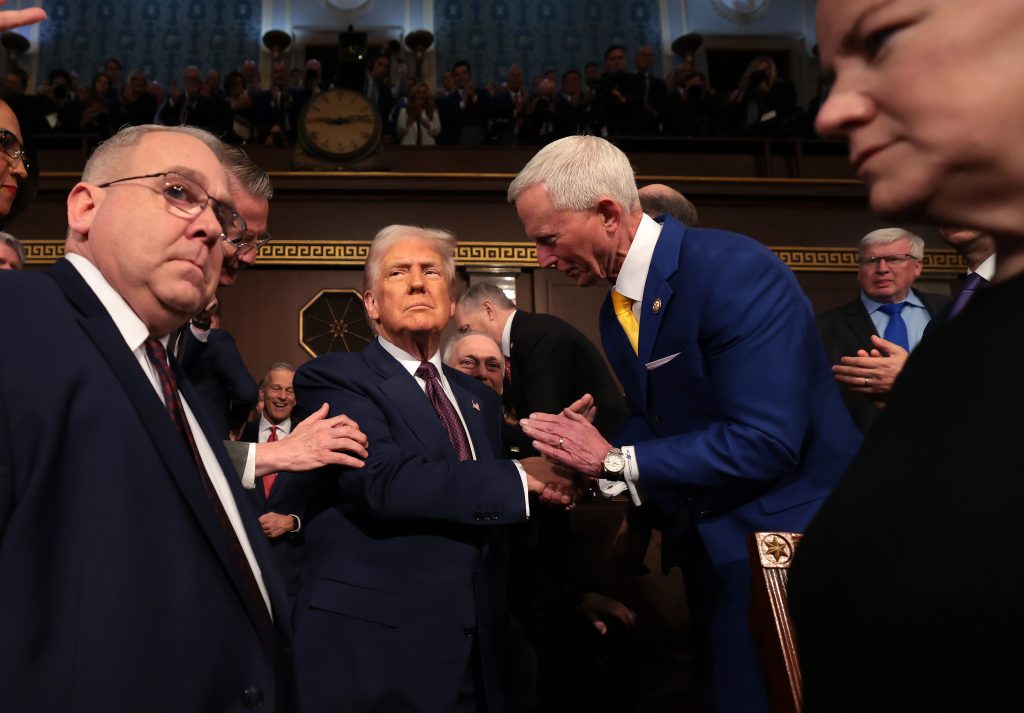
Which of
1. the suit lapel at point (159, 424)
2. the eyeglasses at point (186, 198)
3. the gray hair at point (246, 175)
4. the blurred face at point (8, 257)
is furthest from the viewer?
the blurred face at point (8, 257)

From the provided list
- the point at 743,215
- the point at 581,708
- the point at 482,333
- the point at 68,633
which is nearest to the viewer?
the point at 68,633

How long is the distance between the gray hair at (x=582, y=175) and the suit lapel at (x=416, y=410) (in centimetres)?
61

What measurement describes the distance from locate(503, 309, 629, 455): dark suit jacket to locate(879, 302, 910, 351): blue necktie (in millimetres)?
1174

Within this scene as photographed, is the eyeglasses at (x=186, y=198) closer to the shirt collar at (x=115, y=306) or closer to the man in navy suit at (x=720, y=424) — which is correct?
the shirt collar at (x=115, y=306)

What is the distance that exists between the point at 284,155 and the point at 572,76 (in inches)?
125

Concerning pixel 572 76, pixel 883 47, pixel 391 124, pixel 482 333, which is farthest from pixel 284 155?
pixel 883 47

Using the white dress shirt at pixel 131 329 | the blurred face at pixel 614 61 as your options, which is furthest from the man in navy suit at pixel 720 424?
the blurred face at pixel 614 61

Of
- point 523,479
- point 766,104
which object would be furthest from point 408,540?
point 766,104

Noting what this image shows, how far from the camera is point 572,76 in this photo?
31.8 ft

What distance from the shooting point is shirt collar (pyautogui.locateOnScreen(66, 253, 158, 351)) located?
1383 millimetres

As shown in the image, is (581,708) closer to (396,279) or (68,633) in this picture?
(396,279)

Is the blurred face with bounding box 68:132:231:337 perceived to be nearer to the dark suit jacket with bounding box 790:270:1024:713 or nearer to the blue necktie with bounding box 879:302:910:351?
the dark suit jacket with bounding box 790:270:1024:713

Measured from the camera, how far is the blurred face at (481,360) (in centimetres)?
371

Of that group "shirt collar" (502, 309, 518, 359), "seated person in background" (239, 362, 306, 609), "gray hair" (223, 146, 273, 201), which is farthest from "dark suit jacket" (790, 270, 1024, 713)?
"shirt collar" (502, 309, 518, 359)
